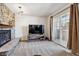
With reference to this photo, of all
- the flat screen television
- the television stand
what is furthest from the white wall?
the television stand

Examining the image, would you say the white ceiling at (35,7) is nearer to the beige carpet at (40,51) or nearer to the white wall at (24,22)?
the white wall at (24,22)

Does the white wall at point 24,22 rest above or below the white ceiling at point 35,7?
below

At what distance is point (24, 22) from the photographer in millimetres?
6082

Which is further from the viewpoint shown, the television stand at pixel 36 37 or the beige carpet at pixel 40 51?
the television stand at pixel 36 37

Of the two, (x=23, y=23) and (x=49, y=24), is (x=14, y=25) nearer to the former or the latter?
(x=23, y=23)

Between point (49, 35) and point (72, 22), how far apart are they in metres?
2.94

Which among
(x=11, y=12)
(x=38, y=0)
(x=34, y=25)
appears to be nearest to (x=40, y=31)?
(x=34, y=25)

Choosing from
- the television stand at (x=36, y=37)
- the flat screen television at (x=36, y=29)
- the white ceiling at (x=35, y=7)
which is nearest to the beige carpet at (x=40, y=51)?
the television stand at (x=36, y=37)

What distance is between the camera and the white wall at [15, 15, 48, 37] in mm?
5683

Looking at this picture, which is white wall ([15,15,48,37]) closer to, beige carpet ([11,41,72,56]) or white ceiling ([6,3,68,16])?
white ceiling ([6,3,68,16])

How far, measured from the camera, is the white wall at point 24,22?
18.6 feet

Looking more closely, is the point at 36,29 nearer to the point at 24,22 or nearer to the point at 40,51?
the point at 24,22

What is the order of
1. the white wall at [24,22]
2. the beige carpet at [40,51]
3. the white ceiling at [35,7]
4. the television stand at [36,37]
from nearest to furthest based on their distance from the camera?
the beige carpet at [40,51], the white ceiling at [35,7], the white wall at [24,22], the television stand at [36,37]

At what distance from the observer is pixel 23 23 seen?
6.08m
